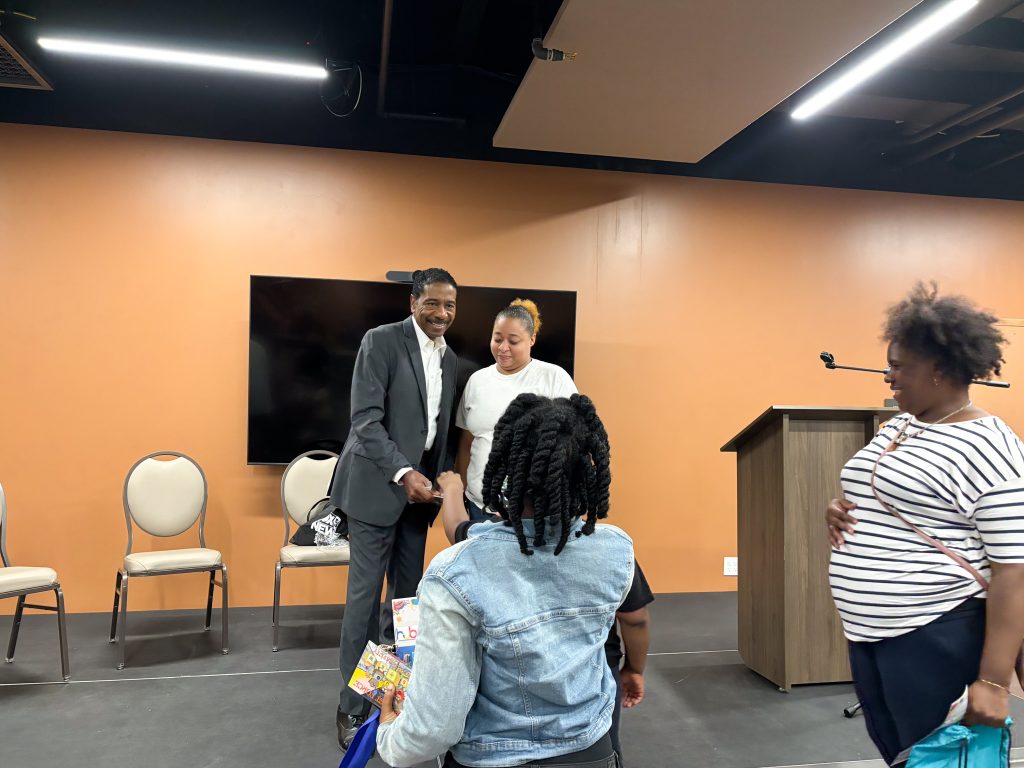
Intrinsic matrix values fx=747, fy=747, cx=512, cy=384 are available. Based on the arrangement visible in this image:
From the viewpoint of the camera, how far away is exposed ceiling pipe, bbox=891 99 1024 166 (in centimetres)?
483

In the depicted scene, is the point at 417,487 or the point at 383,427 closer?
the point at 417,487

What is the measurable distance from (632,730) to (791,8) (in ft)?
9.84

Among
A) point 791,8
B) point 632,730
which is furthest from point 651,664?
point 791,8

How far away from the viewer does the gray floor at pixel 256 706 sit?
8.98 feet

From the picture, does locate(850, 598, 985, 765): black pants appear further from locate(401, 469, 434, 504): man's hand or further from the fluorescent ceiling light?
the fluorescent ceiling light

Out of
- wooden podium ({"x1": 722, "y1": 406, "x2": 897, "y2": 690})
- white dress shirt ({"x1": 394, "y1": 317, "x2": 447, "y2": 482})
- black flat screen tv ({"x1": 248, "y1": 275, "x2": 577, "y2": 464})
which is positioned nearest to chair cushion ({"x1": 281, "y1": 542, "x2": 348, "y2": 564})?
black flat screen tv ({"x1": 248, "y1": 275, "x2": 577, "y2": 464})

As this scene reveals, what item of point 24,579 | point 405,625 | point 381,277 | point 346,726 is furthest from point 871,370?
point 24,579

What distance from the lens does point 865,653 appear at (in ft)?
5.68

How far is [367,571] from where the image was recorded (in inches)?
108

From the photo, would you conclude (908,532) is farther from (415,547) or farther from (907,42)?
(907,42)

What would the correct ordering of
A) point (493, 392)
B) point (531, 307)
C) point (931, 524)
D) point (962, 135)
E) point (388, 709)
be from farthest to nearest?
point (962, 135) → point (531, 307) → point (493, 392) → point (931, 524) → point (388, 709)

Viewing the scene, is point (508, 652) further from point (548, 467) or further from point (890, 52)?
point (890, 52)

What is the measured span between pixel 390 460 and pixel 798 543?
196 centimetres

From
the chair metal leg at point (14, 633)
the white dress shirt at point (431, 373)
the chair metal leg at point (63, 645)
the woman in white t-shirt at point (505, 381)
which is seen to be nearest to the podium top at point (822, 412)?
the woman in white t-shirt at point (505, 381)
